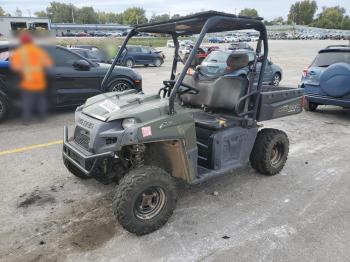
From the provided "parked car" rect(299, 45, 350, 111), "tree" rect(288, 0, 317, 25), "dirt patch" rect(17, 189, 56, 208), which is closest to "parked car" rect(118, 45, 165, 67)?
"parked car" rect(299, 45, 350, 111)

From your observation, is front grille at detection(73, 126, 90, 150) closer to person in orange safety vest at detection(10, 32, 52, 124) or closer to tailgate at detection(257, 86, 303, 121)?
tailgate at detection(257, 86, 303, 121)

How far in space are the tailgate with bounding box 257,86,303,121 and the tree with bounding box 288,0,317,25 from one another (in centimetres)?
15492

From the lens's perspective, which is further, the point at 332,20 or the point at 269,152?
the point at 332,20

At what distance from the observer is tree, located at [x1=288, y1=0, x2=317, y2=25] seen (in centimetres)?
14412

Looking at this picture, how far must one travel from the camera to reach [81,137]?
359cm

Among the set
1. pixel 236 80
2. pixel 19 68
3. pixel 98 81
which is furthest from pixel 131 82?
pixel 19 68

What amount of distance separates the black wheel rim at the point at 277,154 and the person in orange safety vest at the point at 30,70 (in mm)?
4301

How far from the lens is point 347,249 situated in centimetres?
315

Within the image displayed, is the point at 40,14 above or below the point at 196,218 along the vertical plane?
above

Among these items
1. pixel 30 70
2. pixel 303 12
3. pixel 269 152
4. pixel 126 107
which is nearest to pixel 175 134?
pixel 126 107

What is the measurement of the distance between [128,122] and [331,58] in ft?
22.8

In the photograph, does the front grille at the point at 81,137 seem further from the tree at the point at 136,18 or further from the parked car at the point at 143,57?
the parked car at the point at 143,57

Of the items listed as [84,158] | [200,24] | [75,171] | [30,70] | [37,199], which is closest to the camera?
[30,70]

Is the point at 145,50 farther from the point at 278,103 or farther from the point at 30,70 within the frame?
the point at 30,70
